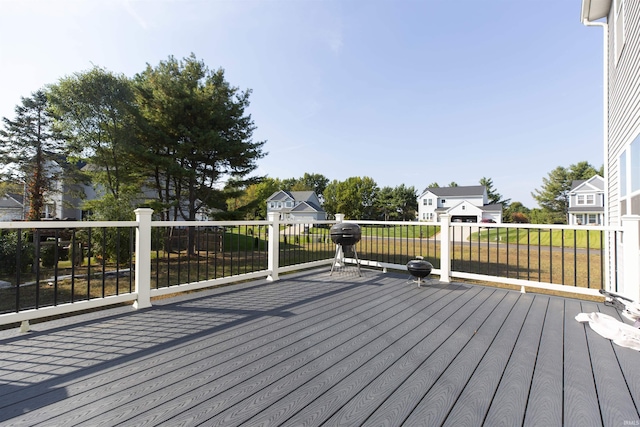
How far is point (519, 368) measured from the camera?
171 cm

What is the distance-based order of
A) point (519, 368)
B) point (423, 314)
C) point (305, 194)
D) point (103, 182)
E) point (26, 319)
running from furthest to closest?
point (305, 194)
point (103, 182)
point (423, 314)
point (26, 319)
point (519, 368)

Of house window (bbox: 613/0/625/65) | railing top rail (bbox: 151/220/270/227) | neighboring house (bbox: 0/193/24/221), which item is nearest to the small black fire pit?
railing top rail (bbox: 151/220/270/227)

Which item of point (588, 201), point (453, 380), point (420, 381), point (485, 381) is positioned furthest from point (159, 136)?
point (588, 201)

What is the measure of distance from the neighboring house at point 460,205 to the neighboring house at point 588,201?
7.29 m

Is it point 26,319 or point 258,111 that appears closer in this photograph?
point 26,319

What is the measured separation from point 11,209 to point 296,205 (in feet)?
86.6

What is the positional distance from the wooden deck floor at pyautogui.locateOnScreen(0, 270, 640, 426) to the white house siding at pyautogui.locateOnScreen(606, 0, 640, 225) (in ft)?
8.27

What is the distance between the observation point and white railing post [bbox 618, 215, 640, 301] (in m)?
2.67

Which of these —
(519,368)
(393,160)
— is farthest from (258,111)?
(393,160)

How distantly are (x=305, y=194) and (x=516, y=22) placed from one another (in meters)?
33.0

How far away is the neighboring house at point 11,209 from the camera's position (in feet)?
62.7

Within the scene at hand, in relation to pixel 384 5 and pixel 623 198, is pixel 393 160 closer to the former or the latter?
pixel 384 5

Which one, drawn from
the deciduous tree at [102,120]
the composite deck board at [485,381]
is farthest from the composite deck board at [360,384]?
the deciduous tree at [102,120]

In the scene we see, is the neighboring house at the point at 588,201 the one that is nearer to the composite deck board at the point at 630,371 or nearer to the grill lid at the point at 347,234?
the grill lid at the point at 347,234
